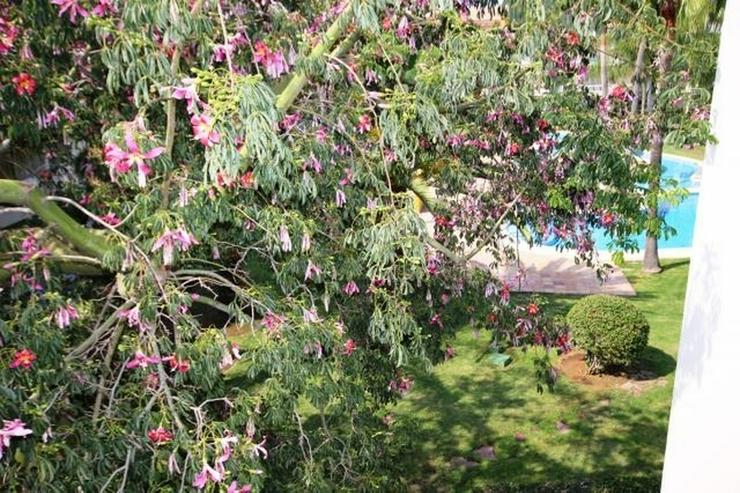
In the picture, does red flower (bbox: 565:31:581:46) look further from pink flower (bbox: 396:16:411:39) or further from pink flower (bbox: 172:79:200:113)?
pink flower (bbox: 172:79:200:113)

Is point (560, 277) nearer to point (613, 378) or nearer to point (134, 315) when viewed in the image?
point (613, 378)

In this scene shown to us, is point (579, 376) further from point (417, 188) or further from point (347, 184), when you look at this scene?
point (347, 184)

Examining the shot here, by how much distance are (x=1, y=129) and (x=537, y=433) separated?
22.7ft

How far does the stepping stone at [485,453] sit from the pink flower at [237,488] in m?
5.56

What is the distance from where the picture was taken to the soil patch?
389 inches

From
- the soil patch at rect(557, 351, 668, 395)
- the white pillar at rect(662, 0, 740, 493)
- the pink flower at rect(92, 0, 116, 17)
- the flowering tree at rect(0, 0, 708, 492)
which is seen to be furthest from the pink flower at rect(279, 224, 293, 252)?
the soil patch at rect(557, 351, 668, 395)

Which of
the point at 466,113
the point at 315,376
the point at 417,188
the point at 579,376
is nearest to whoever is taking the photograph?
the point at 315,376

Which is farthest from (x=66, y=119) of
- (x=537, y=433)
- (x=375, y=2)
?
(x=537, y=433)

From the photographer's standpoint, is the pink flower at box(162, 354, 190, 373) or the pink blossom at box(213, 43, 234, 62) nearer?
the pink blossom at box(213, 43, 234, 62)

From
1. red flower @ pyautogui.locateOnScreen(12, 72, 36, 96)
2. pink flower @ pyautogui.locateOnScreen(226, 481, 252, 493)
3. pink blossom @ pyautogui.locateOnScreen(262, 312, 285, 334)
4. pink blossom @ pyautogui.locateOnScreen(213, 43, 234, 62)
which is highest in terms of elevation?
pink blossom @ pyautogui.locateOnScreen(213, 43, 234, 62)

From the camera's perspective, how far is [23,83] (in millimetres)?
3807

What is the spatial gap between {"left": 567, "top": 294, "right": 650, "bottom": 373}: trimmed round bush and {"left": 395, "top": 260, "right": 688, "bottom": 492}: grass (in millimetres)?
512

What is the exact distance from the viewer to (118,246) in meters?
3.59

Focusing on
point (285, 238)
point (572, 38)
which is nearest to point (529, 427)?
point (572, 38)
